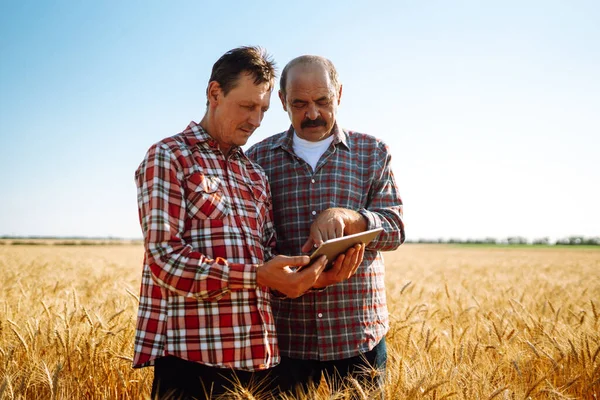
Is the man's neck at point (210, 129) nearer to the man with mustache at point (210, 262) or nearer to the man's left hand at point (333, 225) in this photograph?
the man with mustache at point (210, 262)

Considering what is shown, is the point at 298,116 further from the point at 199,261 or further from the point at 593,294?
the point at 593,294

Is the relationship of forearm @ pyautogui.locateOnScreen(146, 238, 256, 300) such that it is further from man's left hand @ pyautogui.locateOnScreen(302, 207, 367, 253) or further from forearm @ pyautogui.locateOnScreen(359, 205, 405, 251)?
forearm @ pyautogui.locateOnScreen(359, 205, 405, 251)

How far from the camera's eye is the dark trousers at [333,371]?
2260 mm

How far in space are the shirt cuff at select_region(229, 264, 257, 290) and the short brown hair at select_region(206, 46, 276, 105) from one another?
30.4 inches

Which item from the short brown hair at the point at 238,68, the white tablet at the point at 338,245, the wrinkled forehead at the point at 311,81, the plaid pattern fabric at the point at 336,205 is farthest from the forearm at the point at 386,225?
the short brown hair at the point at 238,68

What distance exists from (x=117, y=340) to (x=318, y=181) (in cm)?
172

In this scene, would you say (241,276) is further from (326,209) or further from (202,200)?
(326,209)

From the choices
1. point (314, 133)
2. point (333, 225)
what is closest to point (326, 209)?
point (333, 225)

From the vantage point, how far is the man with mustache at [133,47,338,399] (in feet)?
5.57

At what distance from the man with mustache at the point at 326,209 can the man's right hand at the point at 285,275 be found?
421 millimetres

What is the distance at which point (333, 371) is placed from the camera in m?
2.37

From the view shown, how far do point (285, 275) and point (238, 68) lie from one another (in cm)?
91

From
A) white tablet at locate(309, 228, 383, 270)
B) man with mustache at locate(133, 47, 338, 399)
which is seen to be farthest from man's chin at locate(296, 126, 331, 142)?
white tablet at locate(309, 228, 383, 270)

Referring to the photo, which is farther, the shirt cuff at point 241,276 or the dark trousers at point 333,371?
the dark trousers at point 333,371
